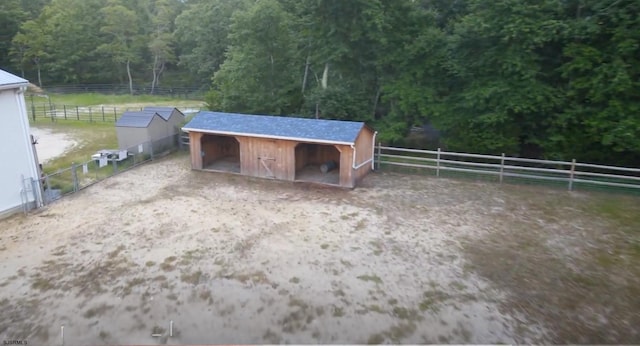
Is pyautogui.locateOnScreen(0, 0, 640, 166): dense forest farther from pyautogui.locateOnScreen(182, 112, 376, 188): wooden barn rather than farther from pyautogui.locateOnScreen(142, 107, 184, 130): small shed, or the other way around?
pyautogui.locateOnScreen(182, 112, 376, 188): wooden barn

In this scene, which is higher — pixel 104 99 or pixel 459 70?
pixel 459 70

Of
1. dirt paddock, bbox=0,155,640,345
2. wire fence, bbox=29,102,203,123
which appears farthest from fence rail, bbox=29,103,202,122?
dirt paddock, bbox=0,155,640,345

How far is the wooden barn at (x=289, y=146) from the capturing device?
45.6ft

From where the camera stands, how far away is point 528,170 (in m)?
14.9

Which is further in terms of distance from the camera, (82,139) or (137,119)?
(82,139)

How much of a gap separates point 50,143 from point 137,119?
6.25 metres

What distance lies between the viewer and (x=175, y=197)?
13.0 meters

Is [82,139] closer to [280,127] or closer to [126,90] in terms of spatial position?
[280,127]

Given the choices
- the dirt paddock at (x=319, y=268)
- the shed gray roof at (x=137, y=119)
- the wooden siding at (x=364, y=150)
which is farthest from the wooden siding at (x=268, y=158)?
the shed gray roof at (x=137, y=119)

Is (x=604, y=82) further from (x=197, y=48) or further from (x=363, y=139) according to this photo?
(x=197, y=48)

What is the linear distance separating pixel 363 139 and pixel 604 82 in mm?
8258

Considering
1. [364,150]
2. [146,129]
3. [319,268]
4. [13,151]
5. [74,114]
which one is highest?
[13,151]

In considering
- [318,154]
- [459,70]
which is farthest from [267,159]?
[459,70]

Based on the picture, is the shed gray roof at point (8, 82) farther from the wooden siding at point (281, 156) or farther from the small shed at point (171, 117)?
the small shed at point (171, 117)
